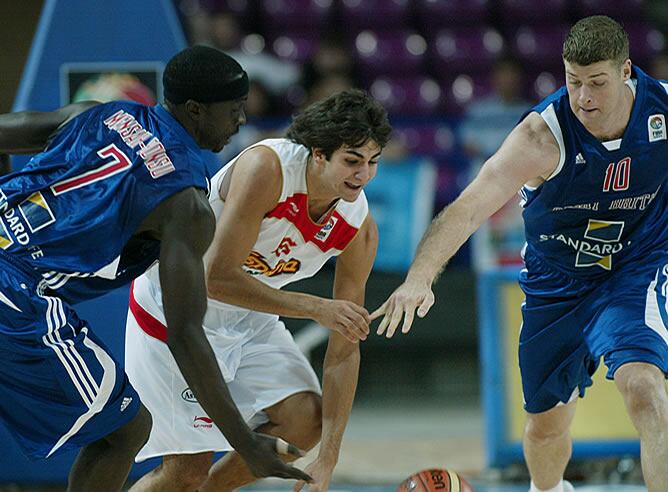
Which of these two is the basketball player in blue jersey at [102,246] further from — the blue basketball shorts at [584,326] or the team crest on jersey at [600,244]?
the team crest on jersey at [600,244]

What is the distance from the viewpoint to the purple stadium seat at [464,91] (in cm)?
1084

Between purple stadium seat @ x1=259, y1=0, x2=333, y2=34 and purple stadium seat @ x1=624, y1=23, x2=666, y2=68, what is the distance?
3152 millimetres

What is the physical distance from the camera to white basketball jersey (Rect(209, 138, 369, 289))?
430 centimetres

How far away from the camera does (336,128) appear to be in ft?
13.6

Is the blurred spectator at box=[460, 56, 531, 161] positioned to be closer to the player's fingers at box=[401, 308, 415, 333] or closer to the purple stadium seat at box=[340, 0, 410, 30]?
the purple stadium seat at box=[340, 0, 410, 30]

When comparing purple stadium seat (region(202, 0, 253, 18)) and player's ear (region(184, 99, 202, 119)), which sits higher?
player's ear (region(184, 99, 202, 119))

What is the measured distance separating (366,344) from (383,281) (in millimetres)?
1027

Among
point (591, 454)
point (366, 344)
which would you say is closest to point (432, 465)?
point (591, 454)

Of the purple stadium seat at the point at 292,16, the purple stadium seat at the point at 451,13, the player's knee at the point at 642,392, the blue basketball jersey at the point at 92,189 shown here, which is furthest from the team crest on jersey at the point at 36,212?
the purple stadium seat at the point at 451,13

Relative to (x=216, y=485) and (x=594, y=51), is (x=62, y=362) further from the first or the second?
(x=594, y=51)

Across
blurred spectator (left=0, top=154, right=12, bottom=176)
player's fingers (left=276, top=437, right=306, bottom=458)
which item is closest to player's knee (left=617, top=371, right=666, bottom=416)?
player's fingers (left=276, top=437, right=306, bottom=458)

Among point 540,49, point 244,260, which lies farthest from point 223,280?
point 540,49

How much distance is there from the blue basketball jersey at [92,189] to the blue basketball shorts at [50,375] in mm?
107

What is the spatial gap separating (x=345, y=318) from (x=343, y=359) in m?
0.57
